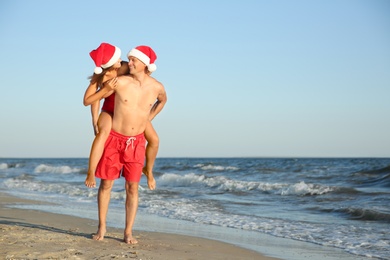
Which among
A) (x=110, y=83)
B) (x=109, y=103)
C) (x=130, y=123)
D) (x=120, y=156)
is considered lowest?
(x=120, y=156)

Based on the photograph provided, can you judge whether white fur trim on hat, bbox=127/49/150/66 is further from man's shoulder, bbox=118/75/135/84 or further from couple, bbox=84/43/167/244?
man's shoulder, bbox=118/75/135/84

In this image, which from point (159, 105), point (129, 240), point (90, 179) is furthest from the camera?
point (159, 105)

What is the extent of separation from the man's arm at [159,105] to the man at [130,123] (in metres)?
0.06

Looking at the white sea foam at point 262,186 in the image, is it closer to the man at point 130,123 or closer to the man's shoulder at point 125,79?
the man at point 130,123

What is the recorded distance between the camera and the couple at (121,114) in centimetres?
495

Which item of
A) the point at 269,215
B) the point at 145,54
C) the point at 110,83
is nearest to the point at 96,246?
the point at 110,83

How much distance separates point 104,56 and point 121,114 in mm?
527

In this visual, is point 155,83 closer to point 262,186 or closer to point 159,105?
point 159,105

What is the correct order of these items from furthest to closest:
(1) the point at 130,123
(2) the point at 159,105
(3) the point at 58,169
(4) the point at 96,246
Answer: (3) the point at 58,169 < (2) the point at 159,105 < (1) the point at 130,123 < (4) the point at 96,246

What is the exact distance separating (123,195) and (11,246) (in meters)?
7.03

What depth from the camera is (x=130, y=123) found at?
5059 mm

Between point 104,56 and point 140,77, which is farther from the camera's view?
point 140,77

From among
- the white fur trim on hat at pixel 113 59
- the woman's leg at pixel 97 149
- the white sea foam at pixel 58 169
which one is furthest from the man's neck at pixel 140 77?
the white sea foam at pixel 58 169

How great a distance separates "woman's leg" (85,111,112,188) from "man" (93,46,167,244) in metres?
0.06
